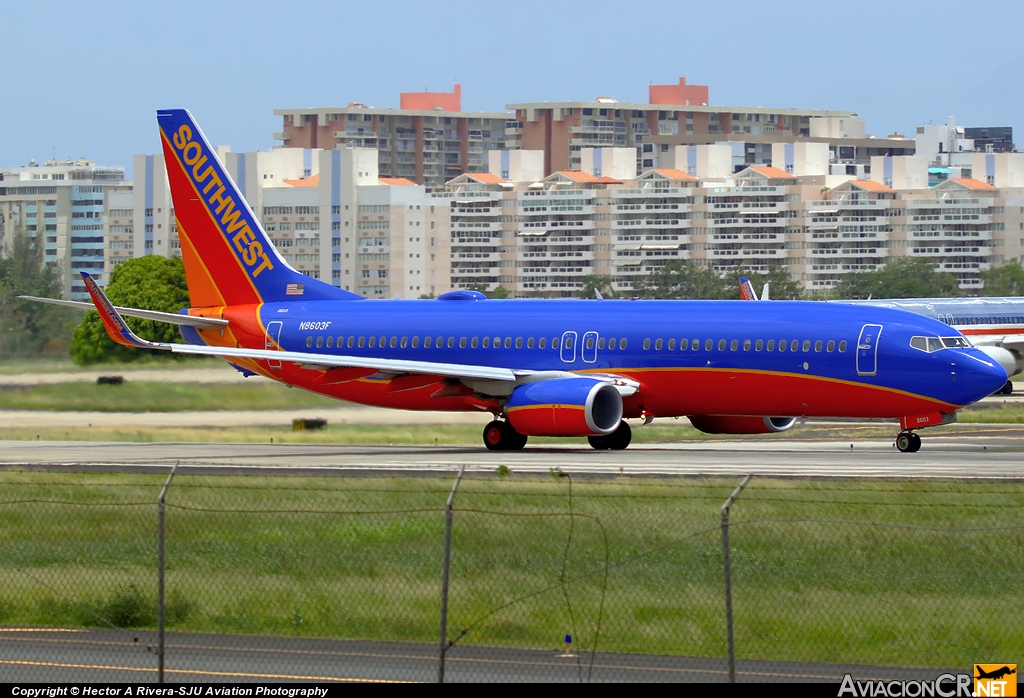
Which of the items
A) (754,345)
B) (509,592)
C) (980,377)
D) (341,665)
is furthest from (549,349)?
(341,665)

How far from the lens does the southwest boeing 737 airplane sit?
4106 cm

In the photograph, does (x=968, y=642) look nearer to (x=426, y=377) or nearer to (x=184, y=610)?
(x=184, y=610)

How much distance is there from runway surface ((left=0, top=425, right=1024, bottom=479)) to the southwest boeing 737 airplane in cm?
112

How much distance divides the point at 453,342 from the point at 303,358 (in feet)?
13.3

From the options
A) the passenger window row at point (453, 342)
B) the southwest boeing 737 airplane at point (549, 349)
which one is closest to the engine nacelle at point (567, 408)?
the southwest boeing 737 airplane at point (549, 349)

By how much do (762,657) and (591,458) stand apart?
73.2ft

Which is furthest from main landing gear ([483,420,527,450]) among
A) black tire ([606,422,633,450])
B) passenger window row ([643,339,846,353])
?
passenger window row ([643,339,846,353])

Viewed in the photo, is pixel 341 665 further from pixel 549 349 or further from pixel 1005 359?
pixel 1005 359

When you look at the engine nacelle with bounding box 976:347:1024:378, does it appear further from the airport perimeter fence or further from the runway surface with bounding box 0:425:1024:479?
the airport perimeter fence

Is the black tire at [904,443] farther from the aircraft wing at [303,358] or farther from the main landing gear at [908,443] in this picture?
the aircraft wing at [303,358]

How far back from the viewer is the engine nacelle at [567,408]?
138 feet

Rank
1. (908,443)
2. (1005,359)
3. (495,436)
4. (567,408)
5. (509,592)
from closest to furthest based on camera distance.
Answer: (509,592) → (567,408) → (908,443) → (495,436) → (1005,359)

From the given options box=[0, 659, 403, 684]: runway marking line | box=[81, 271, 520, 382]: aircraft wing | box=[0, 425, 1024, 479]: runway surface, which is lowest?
box=[0, 425, 1024, 479]: runway surface

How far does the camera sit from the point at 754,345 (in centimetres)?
4184
